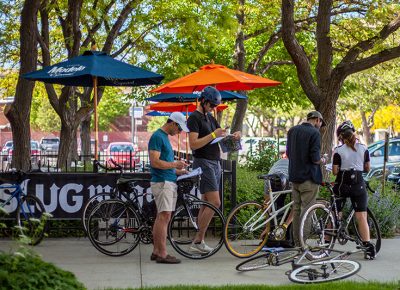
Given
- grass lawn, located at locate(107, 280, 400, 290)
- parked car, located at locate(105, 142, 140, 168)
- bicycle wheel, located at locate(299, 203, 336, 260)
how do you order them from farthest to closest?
parked car, located at locate(105, 142, 140, 168) < bicycle wheel, located at locate(299, 203, 336, 260) < grass lawn, located at locate(107, 280, 400, 290)

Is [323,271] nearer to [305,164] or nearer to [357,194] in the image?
[305,164]

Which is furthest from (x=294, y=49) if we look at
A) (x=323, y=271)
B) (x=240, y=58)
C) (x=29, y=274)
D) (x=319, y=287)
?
(x=240, y=58)

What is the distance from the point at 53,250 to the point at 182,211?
191 centimetres

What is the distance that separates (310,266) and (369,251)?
6.09ft

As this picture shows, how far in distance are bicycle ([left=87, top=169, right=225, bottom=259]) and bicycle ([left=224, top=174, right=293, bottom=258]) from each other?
7.2 inches

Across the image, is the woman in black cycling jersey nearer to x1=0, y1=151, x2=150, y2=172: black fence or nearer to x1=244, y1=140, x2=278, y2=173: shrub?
x1=0, y1=151, x2=150, y2=172: black fence

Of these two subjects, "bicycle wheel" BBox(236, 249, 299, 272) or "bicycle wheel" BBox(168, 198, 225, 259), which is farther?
"bicycle wheel" BBox(168, 198, 225, 259)

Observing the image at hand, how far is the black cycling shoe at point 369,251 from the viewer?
9.34 m

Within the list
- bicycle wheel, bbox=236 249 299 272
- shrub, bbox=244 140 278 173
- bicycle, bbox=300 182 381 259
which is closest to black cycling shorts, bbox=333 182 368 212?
bicycle, bbox=300 182 381 259

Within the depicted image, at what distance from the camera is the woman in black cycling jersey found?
9344 millimetres

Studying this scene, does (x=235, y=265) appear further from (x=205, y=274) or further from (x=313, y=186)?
(x=313, y=186)

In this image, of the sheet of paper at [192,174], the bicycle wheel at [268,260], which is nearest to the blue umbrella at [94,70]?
the sheet of paper at [192,174]

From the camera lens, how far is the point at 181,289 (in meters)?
7.31

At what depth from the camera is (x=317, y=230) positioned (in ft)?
29.6
